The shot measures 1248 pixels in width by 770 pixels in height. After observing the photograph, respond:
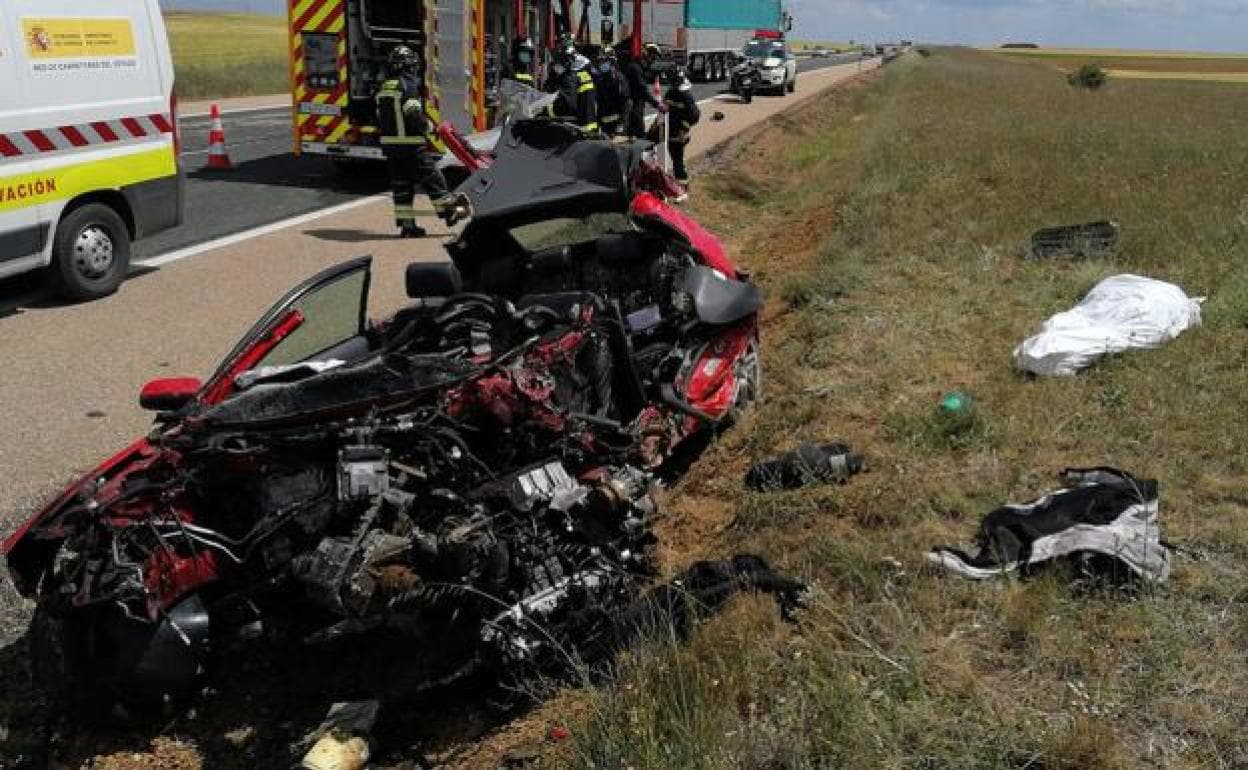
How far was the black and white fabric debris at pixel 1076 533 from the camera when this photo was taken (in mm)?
3713

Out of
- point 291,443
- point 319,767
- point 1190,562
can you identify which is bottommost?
point 319,767

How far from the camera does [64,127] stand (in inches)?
307

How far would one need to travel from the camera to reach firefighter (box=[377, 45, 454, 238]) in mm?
10922

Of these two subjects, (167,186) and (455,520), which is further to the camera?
(167,186)

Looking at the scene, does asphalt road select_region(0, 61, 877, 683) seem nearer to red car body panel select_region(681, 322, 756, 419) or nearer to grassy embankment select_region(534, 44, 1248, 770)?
grassy embankment select_region(534, 44, 1248, 770)

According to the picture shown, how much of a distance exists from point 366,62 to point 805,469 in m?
10.7

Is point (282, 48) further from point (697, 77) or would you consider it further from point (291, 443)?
point (291, 443)

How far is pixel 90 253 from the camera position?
27.1 ft

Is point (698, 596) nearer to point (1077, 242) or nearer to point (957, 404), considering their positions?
point (957, 404)

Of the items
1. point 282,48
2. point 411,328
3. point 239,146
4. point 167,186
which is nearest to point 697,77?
point 282,48

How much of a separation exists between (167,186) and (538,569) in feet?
23.3

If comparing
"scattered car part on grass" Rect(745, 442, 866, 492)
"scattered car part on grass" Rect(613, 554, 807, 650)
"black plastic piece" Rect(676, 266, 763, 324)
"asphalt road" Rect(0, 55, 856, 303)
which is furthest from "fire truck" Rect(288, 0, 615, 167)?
"scattered car part on grass" Rect(613, 554, 807, 650)

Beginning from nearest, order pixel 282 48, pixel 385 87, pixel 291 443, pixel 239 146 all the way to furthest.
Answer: pixel 291 443, pixel 385 87, pixel 239 146, pixel 282 48

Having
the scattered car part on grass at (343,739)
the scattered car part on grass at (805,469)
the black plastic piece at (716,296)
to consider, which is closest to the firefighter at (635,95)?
the black plastic piece at (716,296)
